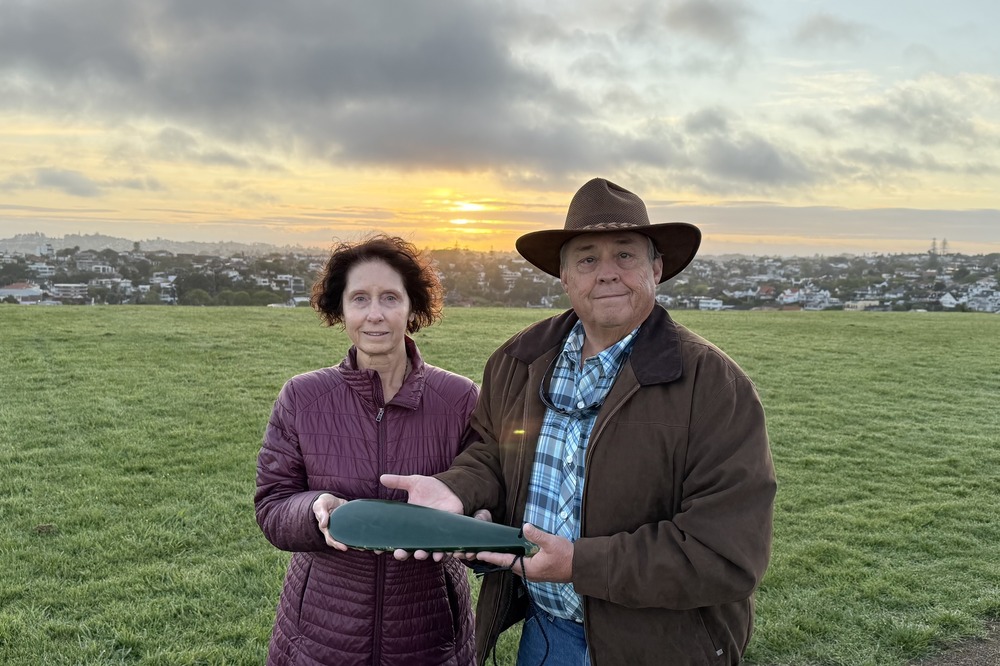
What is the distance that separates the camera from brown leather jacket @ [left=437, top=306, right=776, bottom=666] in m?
2.41

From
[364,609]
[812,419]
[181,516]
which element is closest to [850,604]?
[364,609]

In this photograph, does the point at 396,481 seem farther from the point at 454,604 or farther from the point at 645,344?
the point at 645,344

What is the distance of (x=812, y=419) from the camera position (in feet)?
42.8

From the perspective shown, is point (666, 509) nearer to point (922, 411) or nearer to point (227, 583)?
point (227, 583)

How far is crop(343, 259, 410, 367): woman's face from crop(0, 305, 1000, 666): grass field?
3.13m

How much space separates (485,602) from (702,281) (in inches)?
1594

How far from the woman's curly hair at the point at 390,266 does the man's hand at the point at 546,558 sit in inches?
54.8

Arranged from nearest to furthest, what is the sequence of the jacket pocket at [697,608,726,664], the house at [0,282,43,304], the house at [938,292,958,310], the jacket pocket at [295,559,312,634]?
the jacket pocket at [697,608,726,664] < the jacket pocket at [295,559,312,634] < the house at [0,282,43,304] < the house at [938,292,958,310]

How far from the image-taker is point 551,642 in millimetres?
2934

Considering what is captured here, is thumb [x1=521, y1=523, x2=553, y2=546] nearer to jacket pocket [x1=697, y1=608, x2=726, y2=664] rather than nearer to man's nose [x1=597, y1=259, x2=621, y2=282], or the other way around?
jacket pocket [x1=697, y1=608, x2=726, y2=664]

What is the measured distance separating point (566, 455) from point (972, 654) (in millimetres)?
4687

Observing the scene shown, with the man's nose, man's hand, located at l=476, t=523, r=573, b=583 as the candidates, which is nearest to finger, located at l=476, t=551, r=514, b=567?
man's hand, located at l=476, t=523, r=573, b=583

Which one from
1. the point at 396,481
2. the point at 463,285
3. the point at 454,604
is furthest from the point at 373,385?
the point at 463,285

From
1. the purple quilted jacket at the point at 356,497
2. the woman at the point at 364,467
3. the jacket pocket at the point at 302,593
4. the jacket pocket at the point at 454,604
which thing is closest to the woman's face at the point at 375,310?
the woman at the point at 364,467
